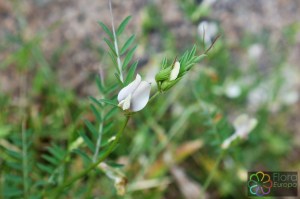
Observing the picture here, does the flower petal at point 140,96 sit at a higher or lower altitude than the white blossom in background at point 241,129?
lower

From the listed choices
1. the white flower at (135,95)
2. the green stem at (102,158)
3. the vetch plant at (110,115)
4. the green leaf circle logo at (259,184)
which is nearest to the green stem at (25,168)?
the vetch plant at (110,115)

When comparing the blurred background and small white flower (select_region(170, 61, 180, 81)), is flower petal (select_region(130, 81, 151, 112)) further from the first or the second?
the blurred background

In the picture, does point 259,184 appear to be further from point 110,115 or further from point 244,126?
point 110,115

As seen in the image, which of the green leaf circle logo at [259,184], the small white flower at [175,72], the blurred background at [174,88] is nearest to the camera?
the small white flower at [175,72]

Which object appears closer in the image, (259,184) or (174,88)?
(259,184)

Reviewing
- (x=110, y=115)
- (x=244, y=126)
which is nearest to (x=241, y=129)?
(x=244, y=126)

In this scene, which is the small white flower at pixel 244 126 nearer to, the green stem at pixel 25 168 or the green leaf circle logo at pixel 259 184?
the green leaf circle logo at pixel 259 184
